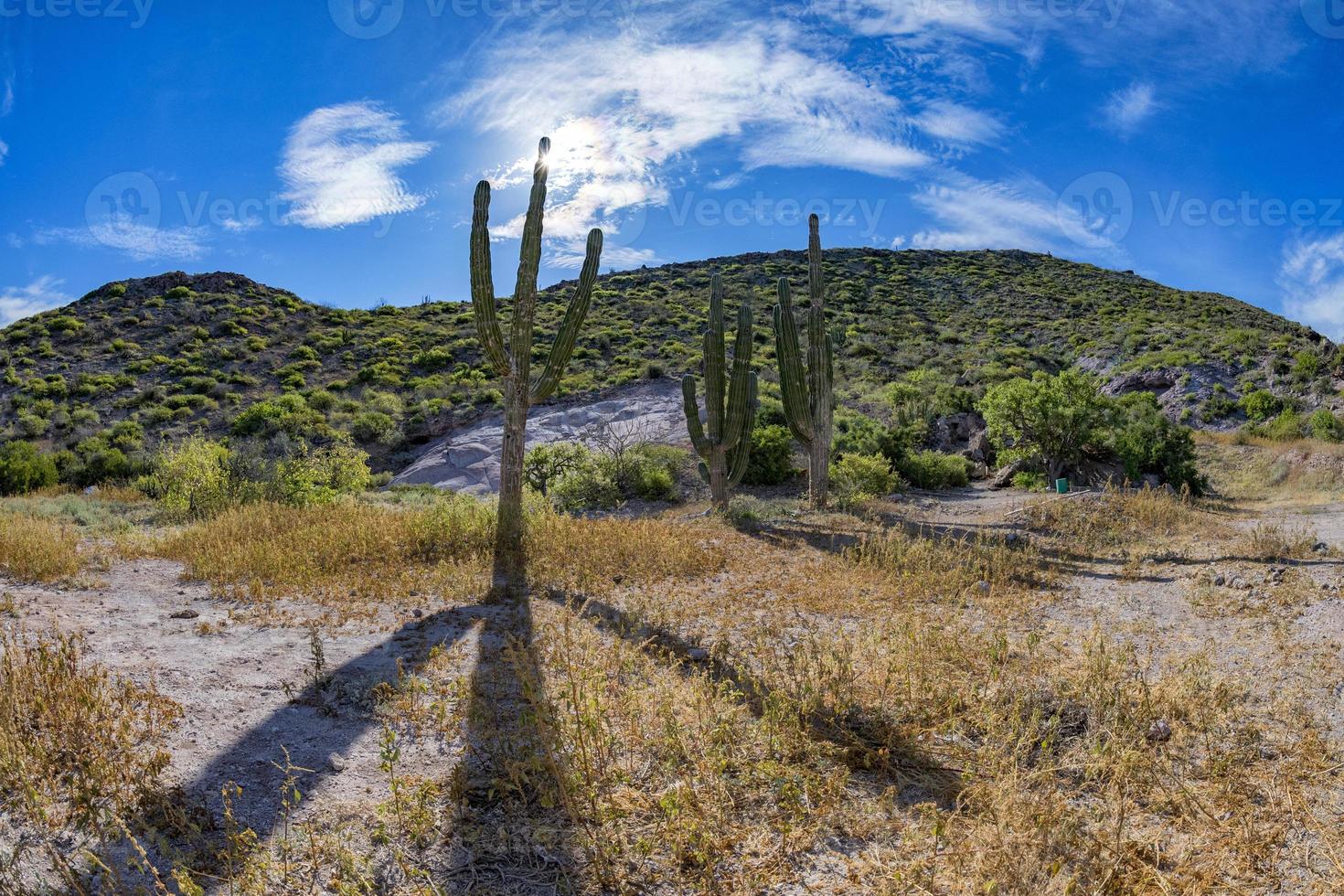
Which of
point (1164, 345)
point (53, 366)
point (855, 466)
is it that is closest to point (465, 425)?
point (855, 466)

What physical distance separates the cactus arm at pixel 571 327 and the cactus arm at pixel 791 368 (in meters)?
4.04

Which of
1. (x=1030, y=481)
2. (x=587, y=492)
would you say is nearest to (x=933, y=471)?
(x=1030, y=481)

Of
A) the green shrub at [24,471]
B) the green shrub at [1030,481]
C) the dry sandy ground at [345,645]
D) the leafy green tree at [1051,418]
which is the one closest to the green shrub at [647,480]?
the leafy green tree at [1051,418]

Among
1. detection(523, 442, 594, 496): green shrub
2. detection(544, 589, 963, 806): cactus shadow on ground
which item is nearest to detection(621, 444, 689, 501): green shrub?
detection(523, 442, 594, 496): green shrub

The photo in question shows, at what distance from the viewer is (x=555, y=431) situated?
23.9m

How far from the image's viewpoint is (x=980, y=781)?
342cm

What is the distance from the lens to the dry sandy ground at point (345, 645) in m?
3.63

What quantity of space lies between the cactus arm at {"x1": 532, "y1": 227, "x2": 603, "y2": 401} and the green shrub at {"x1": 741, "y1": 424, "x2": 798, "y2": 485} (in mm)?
8523

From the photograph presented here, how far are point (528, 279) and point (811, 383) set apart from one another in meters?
6.25

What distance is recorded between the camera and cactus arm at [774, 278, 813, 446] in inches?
539

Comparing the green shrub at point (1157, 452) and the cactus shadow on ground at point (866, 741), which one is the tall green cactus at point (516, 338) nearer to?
the cactus shadow on ground at point (866, 741)

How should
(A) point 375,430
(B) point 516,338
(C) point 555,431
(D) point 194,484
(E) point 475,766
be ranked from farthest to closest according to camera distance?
1. (A) point 375,430
2. (C) point 555,431
3. (D) point 194,484
4. (B) point 516,338
5. (E) point 475,766

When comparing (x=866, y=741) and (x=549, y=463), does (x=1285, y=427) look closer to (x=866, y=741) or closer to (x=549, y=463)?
(x=549, y=463)

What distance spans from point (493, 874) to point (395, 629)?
3.44 metres
